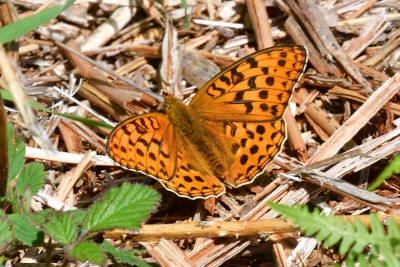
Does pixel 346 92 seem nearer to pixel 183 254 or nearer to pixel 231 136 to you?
pixel 231 136

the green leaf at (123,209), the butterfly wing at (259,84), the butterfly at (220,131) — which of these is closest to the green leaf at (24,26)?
the butterfly at (220,131)

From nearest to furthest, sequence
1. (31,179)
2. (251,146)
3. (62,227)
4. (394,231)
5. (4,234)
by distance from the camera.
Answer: (394,231) → (62,227) → (4,234) → (31,179) → (251,146)

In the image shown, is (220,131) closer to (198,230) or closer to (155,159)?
(155,159)

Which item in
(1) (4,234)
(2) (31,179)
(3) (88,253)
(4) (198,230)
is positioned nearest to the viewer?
(3) (88,253)

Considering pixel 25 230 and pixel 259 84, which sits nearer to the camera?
pixel 25 230

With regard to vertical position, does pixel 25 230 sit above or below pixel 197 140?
above

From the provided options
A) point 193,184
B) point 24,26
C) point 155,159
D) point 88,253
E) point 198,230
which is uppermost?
point 24,26

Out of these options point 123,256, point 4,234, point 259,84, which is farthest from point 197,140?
point 4,234

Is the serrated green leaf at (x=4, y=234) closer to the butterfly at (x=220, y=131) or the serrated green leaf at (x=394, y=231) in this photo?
the butterfly at (x=220, y=131)
